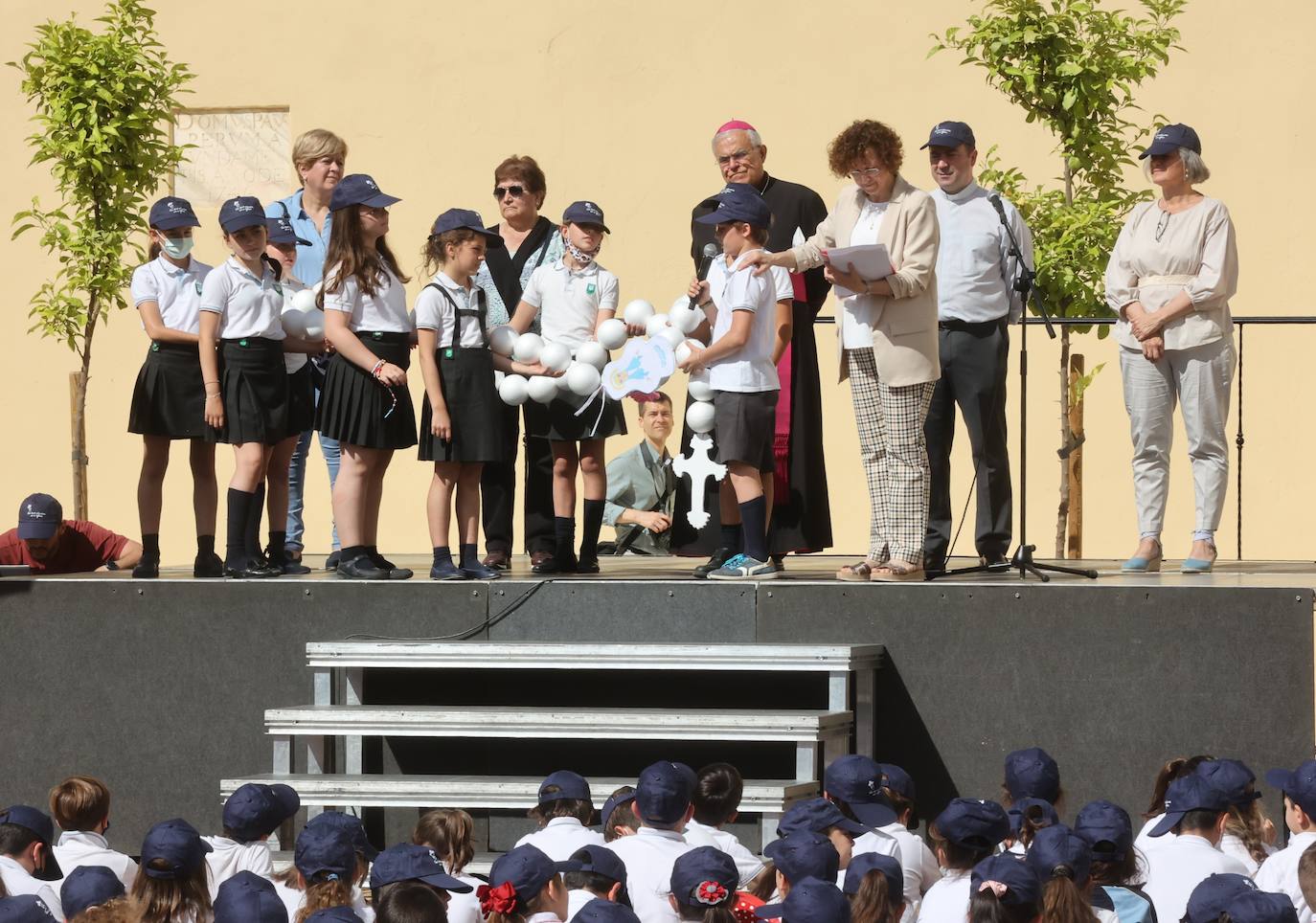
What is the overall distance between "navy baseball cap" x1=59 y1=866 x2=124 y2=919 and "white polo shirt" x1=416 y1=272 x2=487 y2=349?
3.15 m

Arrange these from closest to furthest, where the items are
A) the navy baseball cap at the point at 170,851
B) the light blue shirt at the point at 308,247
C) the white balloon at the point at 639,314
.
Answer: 1. the navy baseball cap at the point at 170,851
2. the white balloon at the point at 639,314
3. the light blue shirt at the point at 308,247

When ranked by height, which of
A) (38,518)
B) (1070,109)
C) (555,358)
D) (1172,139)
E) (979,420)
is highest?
(1070,109)

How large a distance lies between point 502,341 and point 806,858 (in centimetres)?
348

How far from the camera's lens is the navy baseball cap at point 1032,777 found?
17.9 feet

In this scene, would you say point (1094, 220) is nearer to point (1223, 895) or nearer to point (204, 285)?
point (204, 285)

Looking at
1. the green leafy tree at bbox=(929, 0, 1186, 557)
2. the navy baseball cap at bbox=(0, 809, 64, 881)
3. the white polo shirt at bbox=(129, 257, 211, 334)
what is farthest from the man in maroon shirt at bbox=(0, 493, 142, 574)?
the green leafy tree at bbox=(929, 0, 1186, 557)

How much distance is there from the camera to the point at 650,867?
466 cm

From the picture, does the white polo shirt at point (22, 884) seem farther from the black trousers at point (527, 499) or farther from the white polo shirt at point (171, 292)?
the black trousers at point (527, 499)

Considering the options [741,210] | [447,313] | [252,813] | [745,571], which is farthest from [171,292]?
[252,813]

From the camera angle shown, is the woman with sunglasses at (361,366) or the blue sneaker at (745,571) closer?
the blue sneaker at (745,571)

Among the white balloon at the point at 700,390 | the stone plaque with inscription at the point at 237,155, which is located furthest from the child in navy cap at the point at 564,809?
the stone plaque with inscription at the point at 237,155

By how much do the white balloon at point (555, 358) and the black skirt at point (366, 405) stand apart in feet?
1.71

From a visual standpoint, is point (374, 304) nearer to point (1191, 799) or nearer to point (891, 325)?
point (891, 325)

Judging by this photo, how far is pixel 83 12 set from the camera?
1205cm
